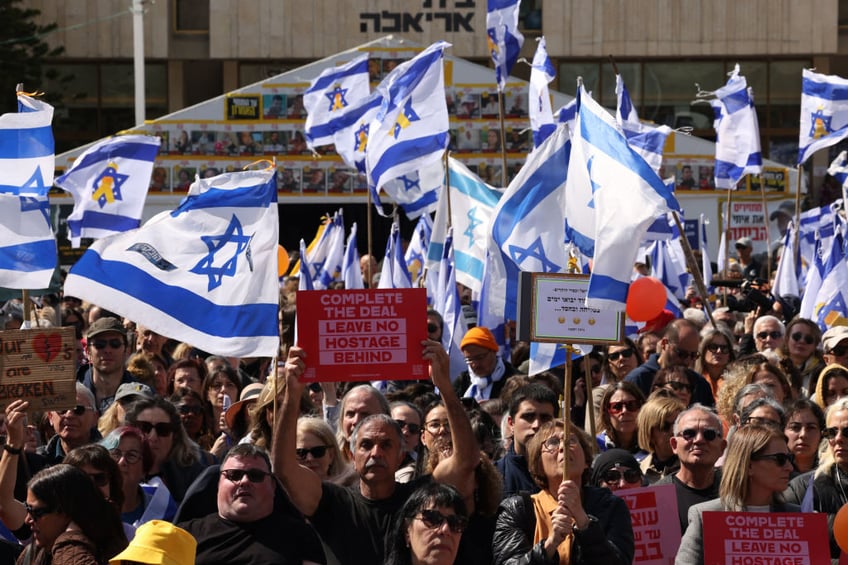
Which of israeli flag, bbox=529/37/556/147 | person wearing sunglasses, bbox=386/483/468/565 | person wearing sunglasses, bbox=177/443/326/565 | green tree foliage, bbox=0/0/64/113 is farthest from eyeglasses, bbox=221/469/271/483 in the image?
green tree foliage, bbox=0/0/64/113

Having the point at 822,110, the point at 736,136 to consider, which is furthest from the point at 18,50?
the point at 822,110

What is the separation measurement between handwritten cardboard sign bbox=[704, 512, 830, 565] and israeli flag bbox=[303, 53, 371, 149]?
489 inches

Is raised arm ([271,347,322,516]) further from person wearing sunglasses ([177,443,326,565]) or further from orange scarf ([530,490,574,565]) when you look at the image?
orange scarf ([530,490,574,565])

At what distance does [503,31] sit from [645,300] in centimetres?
304

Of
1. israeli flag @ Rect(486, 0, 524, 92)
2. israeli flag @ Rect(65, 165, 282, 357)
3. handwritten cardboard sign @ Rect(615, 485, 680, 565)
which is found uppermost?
israeli flag @ Rect(486, 0, 524, 92)

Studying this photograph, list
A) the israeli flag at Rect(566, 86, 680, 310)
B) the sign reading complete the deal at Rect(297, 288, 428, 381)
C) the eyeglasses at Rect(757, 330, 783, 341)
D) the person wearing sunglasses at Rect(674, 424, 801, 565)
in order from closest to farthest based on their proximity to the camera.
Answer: the person wearing sunglasses at Rect(674, 424, 801, 565) < the sign reading complete the deal at Rect(297, 288, 428, 381) < the israeli flag at Rect(566, 86, 680, 310) < the eyeglasses at Rect(757, 330, 783, 341)

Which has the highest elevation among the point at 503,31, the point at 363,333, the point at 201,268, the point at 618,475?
the point at 503,31

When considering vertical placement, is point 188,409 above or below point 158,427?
below

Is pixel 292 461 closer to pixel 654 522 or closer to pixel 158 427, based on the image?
pixel 158 427

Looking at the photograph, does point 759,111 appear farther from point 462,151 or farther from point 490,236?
point 490,236

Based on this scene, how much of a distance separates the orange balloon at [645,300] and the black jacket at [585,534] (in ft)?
23.2

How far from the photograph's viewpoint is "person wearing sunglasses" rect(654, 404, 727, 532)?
6.84m

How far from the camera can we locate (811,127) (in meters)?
16.0

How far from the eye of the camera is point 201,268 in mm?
8016
